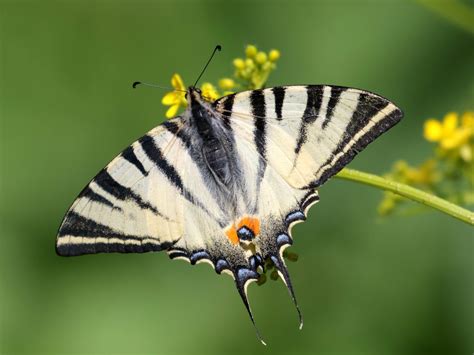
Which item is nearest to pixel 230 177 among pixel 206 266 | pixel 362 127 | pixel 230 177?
pixel 230 177

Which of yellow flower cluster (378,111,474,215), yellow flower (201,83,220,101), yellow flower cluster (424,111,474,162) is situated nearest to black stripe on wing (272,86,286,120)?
yellow flower (201,83,220,101)

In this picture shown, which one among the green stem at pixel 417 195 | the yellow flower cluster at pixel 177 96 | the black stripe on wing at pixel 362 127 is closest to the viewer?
the green stem at pixel 417 195

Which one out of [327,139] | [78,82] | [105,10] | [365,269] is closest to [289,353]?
[365,269]

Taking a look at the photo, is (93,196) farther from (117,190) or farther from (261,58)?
(261,58)

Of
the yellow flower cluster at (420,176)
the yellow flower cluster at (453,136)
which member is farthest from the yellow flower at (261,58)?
the yellow flower cluster at (420,176)

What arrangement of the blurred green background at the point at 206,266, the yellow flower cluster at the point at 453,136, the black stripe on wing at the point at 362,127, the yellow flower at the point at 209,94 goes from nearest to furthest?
1. the black stripe on wing at the point at 362,127
2. the yellow flower at the point at 209,94
3. the yellow flower cluster at the point at 453,136
4. the blurred green background at the point at 206,266

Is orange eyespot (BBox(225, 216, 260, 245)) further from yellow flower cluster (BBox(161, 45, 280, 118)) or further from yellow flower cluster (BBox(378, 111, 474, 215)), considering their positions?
yellow flower cluster (BBox(378, 111, 474, 215))

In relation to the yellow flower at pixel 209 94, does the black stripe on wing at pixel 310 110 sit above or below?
above

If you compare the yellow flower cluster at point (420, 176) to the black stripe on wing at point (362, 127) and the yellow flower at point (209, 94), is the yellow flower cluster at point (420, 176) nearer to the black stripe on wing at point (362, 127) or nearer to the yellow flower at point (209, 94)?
the black stripe on wing at point (362, 127)
